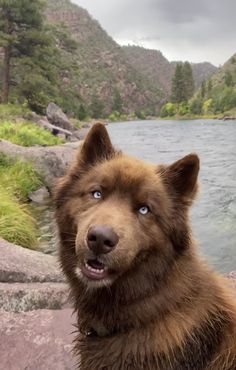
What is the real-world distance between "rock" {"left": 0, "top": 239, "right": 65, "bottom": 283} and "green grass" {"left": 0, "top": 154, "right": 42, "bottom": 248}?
7.33 feet

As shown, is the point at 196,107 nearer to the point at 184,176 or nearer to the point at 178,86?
the point at 178,86

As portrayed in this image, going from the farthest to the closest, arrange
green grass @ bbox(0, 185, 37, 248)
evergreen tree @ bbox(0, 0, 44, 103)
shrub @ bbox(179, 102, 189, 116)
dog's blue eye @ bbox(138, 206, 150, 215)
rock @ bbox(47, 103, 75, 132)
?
shrub @ bbox(179, 102, 189, 116)
evergreen tree @ bbox(0, 0, 44, 103)
rock @ bbox(47, 103, 75, 132)
green grass @ bbox(0, 185, 37, 248)
dog's blue eye @ bbox(138, 206, 150, 215)

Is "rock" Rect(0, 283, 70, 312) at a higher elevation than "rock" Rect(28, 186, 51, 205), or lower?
higher

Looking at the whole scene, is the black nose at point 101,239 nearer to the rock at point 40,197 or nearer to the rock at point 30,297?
the rock at point 30,297

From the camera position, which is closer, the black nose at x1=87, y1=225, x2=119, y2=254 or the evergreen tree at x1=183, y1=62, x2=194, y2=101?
the black nose at x1=87, y1=225, x2=119, y2=254

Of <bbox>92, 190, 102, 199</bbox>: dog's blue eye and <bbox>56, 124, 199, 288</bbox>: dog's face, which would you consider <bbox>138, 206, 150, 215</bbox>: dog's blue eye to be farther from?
<bbox>92, 190, 102, 199</bbox>: dog's blue eye

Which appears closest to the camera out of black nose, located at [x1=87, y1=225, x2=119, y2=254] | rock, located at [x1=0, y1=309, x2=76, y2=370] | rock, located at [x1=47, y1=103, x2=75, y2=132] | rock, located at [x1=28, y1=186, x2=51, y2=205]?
black nose, located at [x1=87, y1=225, x2=119, y2=254]

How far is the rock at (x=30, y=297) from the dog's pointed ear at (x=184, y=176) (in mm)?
2505

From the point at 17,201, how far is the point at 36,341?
6954mm

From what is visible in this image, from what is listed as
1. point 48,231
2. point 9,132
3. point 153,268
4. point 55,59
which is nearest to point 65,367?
point 153,268

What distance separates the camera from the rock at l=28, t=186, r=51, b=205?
12.7 m

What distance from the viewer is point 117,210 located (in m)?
3.25

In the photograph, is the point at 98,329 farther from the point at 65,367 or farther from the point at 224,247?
the point at 224,247

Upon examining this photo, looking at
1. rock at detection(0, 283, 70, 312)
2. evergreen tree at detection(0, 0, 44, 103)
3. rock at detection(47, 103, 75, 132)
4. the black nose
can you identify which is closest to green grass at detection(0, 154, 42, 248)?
rock at detection(0, 283, 70, 312)
